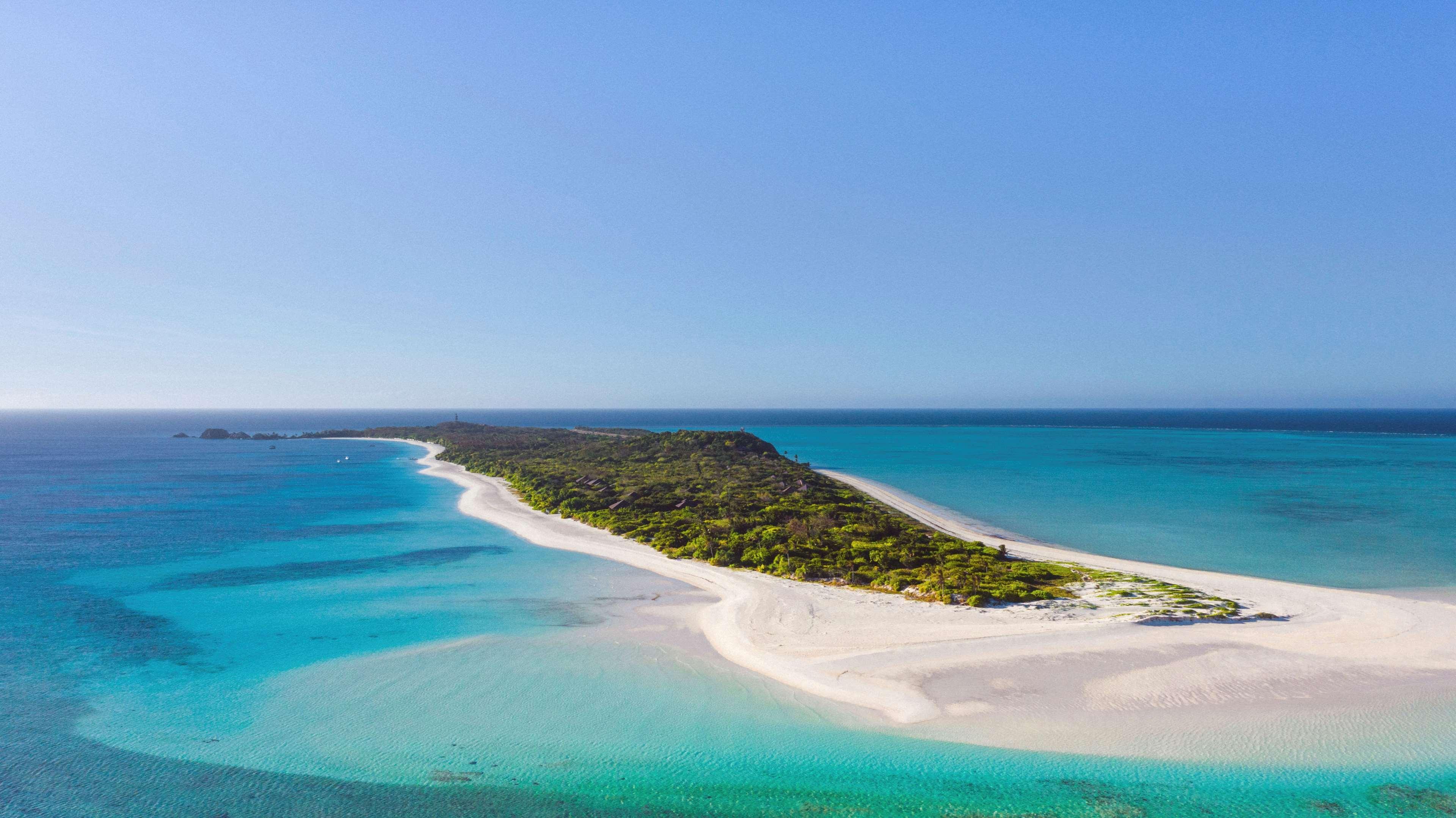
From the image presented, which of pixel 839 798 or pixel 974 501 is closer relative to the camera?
pixel 839 798

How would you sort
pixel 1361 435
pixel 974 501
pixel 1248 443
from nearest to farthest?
1. pixel 974 501
2. pixel 1248 443
3. pixel 1361 435

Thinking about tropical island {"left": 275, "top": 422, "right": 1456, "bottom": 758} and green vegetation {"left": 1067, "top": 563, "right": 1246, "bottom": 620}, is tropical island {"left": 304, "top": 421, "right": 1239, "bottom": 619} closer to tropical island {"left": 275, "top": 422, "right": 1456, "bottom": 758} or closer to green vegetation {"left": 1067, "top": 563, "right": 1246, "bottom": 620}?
green vegetation {"left": 1067, "top": 563, "right": 1246, "bottom": 620}

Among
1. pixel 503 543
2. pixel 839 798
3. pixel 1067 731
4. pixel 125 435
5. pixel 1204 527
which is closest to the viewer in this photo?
pixel 839 798

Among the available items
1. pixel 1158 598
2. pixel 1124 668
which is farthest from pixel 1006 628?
pixel 1158 598

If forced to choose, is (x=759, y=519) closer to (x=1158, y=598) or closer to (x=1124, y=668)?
(x=1158, y=598)

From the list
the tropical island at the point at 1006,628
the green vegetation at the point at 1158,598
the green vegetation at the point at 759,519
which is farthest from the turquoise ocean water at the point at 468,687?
the green vegetation at the point at 1158,598

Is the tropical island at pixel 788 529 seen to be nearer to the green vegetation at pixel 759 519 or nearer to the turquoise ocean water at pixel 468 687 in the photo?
the green vegetation at pixel 759 519

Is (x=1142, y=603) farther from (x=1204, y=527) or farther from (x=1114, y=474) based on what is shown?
(x=1114, y=474)

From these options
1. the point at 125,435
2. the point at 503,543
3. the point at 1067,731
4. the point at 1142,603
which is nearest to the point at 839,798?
the point at 1067,731
